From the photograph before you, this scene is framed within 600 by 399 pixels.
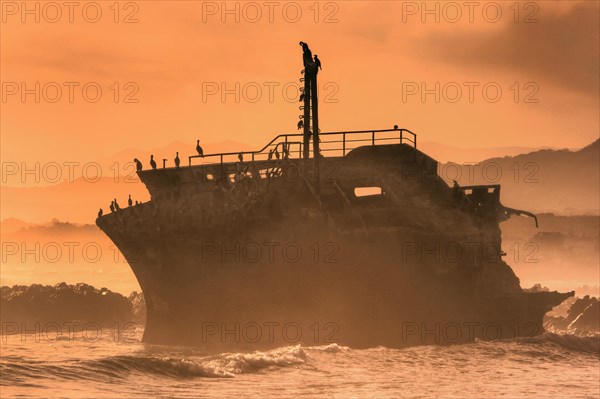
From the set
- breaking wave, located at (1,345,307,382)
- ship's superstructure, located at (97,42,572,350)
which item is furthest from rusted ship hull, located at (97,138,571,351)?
breaking wave, located at (1,345,307,382)

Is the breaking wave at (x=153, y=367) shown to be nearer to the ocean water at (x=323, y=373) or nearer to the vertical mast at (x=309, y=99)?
the ocean water at (x=323, y=373)

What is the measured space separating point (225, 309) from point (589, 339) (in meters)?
13.5

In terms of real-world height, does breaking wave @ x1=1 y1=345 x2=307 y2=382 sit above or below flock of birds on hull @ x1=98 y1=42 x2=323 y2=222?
below

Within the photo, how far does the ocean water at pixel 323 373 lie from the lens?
24.2 m

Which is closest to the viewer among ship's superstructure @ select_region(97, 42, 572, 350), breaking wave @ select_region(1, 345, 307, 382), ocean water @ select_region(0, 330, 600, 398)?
ocean water @ select_region(0, 330, 600, 398)

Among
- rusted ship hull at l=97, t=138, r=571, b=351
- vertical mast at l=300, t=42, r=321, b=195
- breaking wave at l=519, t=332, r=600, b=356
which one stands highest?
vertical mast at l=300, t=42, r=321, b=195

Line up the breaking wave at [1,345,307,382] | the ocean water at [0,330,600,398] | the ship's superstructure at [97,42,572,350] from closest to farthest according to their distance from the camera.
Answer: the ocean water at [0,330,600,398] < the breaking wave at [1,345,307,382] < the ship's superstructure at [97,42,572,350]

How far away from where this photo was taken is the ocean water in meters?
24.2

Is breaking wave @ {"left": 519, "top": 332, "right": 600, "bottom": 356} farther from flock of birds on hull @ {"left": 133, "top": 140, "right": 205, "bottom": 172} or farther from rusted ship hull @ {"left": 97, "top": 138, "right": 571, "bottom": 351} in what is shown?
flock of birds on hull @ {"left": 133, "top": 140, "right": 205, "bottom": 172}

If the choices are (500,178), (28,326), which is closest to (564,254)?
(28,326)

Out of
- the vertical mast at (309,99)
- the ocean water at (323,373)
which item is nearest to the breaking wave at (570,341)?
the ocean water at (323,373)

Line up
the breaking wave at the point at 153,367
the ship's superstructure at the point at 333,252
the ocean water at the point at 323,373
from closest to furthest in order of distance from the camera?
the ocean water at the point at 323,373 → the breaking wave at the point at 153,367 → the ship's superstructure at the point at 333,252

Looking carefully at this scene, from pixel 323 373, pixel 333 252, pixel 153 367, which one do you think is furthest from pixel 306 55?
pixel 153 367

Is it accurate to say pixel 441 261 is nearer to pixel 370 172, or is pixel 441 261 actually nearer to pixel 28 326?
pixel 370 172
